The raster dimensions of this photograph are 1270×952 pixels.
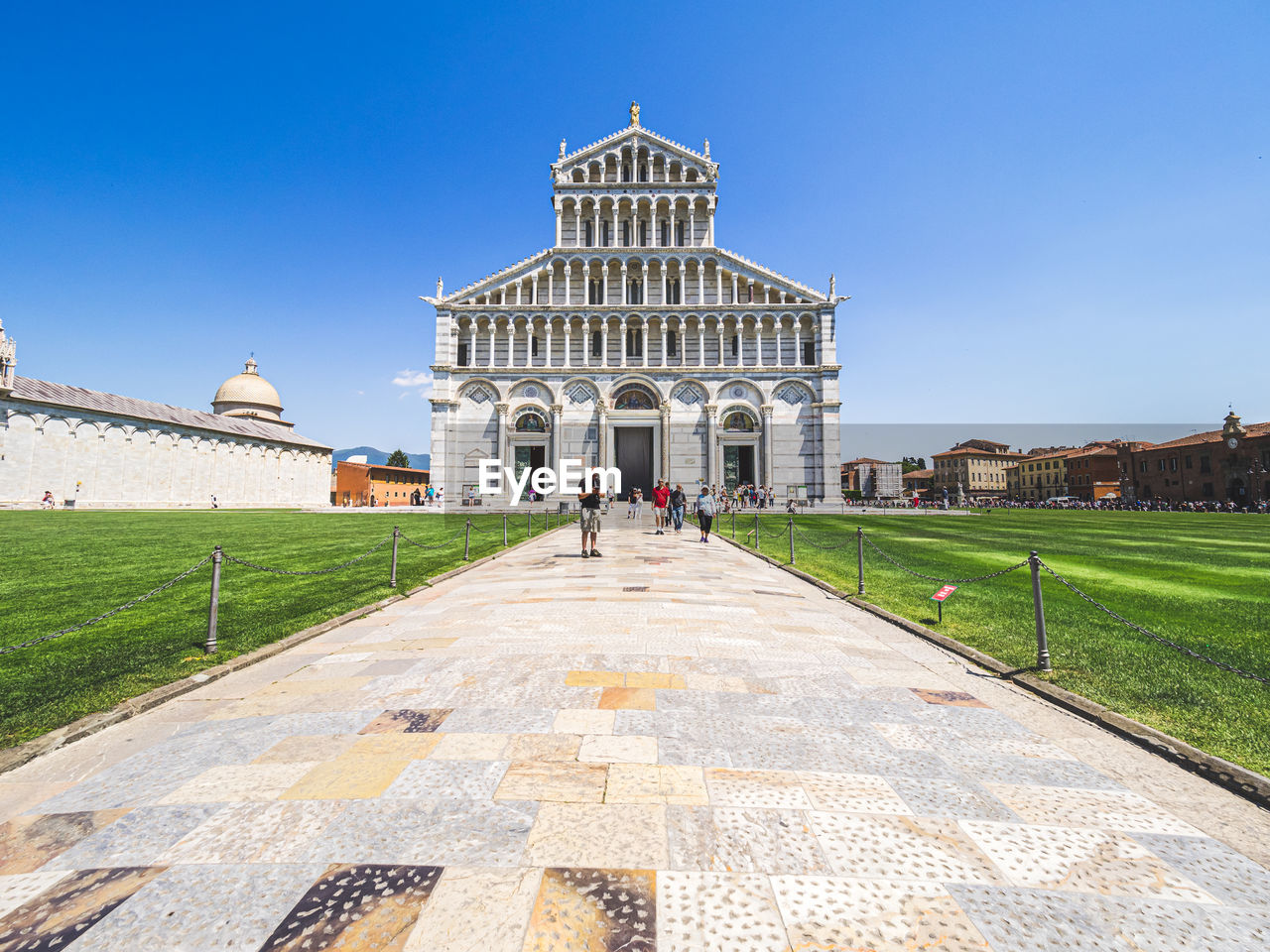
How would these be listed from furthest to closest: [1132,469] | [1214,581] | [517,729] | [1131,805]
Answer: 1. [1132,469]
2. [1214,581]
3. [517,729]
4. [1131,805]

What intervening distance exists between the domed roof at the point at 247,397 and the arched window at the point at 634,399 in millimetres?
55486

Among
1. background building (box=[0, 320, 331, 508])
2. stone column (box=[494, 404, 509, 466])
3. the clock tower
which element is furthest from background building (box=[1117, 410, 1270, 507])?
background building (box=[0, 320, 331, 508])

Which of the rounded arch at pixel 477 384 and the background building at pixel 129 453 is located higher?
the rounded arch at pixel 477 384

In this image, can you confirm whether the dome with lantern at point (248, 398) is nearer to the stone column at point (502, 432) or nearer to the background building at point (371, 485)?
the background building at point (371, 485)

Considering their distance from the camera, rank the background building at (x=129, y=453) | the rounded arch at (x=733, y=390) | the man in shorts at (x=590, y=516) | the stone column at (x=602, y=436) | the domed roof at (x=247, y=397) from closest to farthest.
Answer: the man in shorts at (x=590, y=516)
the stone column at (x=602, y=436)
the rounded arch at (x=733, y=390)
the background building at (x=129, y=453)
the domed roof at (x=247, y=397)

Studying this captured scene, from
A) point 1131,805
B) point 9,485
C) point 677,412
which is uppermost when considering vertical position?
point 677,412

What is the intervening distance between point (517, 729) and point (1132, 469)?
102 meters

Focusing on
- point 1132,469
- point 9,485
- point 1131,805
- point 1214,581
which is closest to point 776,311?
point 1214,581

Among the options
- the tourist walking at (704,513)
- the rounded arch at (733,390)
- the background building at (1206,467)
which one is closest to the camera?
the tourist walking at (704,513)

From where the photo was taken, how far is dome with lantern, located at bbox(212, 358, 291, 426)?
66.7 metres

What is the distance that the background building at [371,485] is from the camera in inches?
2500

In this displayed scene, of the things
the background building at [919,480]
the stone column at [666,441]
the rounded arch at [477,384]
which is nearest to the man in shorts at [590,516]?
the stone column at [666,441]

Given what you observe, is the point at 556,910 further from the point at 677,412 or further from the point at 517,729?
the point at 677,412

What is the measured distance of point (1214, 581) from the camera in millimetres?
10562
